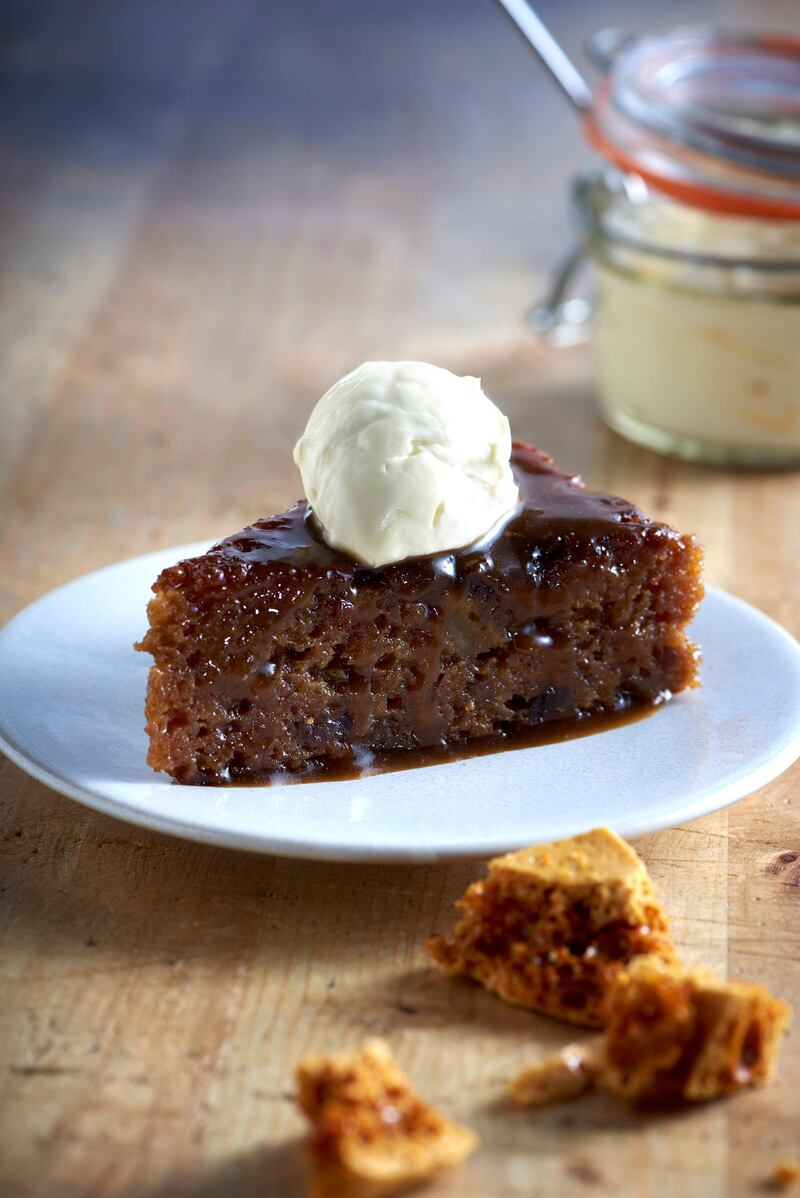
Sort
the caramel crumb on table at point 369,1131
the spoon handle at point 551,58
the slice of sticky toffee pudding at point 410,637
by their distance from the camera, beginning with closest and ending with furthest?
1. the caramel crumb on table at point 369,1131
2. the slice of sticky toffee pudding at point 410,637
3. the spoon handle at point 551,58

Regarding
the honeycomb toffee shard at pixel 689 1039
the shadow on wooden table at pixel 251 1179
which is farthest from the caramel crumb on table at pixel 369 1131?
the honeycomb toffee shard at pixel 689 1039

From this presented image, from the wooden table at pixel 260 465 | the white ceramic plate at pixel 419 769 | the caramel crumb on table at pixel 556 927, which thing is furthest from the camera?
the white ceramic plate at pixel 419 769

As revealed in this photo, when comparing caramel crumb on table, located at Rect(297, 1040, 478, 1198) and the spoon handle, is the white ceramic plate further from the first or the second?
the spoon handle

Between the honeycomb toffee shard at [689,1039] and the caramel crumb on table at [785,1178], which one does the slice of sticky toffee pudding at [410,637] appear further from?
the caramel crumb on table at [785,1178]

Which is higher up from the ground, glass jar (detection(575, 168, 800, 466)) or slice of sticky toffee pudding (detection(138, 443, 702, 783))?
slice of sticky toffee pudding (detection(138, 443, 702, 783))

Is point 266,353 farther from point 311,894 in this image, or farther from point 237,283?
point 311,894

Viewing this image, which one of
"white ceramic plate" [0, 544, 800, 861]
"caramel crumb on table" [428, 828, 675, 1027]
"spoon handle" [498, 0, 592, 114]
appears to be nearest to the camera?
"caramel crumb on table" [428, 828, 675, 1027]

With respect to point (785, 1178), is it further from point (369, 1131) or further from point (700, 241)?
point (700, 241)

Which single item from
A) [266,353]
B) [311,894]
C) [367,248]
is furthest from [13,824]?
[367,248]

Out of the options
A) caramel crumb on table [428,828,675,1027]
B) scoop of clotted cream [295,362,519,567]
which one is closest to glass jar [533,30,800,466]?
scoop of clotted cream [295,362,519,567]
